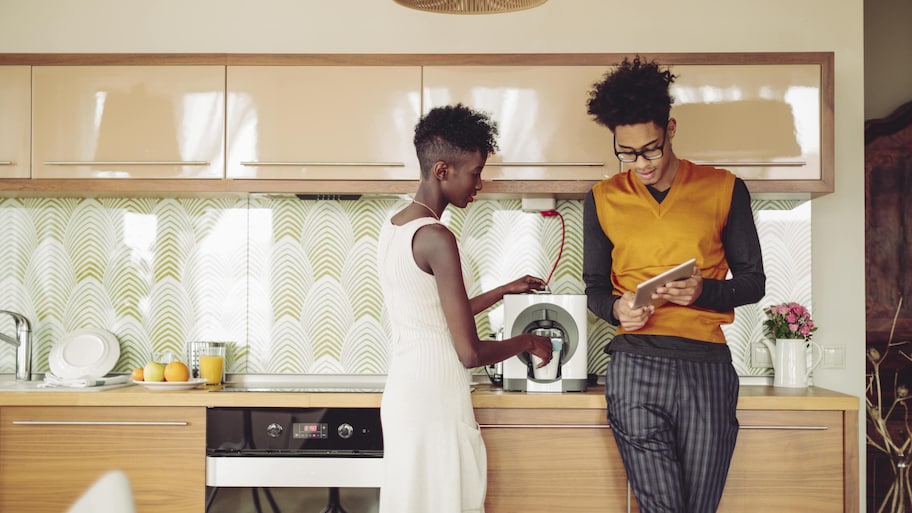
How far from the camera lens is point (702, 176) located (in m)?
2.16

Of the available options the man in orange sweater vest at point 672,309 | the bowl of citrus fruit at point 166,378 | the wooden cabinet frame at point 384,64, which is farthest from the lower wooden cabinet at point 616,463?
the bowl of citrus fruit at point 166,378

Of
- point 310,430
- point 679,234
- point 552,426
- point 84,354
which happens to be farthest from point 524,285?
point 84,354

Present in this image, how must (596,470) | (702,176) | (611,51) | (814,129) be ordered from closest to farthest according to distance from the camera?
1. (702,176)
2. (596,470)
3. (814,129)
4. (611,51)

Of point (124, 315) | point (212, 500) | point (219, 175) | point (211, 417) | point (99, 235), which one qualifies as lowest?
point (212, 500)

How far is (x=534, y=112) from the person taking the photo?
2.72 m

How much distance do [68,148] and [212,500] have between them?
4.21 feet

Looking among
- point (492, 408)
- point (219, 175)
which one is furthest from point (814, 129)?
point (219, 175)

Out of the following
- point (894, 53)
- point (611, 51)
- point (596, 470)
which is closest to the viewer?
point (596, 470)

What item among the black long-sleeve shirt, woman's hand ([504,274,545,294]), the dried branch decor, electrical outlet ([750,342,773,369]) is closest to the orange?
→ woman's hand ([504,274,545,294])

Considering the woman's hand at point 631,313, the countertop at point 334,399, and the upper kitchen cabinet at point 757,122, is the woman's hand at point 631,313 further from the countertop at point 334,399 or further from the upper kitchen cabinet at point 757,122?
the upper kitchen cabinet at point 757,122

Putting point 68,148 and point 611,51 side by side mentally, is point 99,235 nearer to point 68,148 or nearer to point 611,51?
point 68,148

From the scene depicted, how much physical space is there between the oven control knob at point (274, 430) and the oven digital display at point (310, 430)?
0.13 feet

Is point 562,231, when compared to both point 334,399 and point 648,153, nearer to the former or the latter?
point 648,153

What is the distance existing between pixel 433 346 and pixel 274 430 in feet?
2.84
